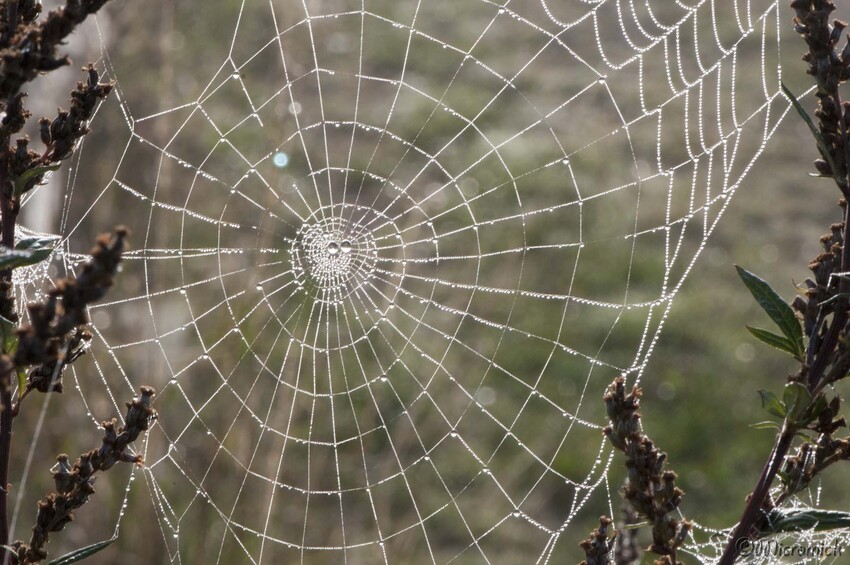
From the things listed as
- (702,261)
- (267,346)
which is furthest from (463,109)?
(267,346)

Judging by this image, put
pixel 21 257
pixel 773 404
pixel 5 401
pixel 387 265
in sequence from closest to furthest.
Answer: pixel 21 257 < pixel 5 401 < pixel 773 404 < pixel 387 265

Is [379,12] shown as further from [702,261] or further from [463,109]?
[702,261]

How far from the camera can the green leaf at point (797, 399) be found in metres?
1.51

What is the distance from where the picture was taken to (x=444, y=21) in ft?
27.4

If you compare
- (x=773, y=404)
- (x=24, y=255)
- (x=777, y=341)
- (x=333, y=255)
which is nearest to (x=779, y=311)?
(x=777, y=341)

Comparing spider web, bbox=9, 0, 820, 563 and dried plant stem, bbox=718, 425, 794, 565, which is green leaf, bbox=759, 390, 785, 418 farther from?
spider web, bbox=9, 0, 820, 563

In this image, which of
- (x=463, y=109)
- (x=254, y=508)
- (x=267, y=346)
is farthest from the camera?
(x=463, y=109)

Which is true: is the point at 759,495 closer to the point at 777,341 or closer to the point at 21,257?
the point at 777,341

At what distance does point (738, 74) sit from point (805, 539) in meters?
6.19

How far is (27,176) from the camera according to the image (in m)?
1.56

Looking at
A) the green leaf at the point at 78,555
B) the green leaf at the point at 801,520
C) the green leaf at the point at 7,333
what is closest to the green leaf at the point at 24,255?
the green leaf at the point at 7,333

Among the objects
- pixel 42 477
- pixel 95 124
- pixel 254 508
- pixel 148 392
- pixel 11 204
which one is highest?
pixel 95 124

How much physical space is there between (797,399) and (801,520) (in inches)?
7.8

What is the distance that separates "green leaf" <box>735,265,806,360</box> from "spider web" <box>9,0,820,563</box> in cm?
102
